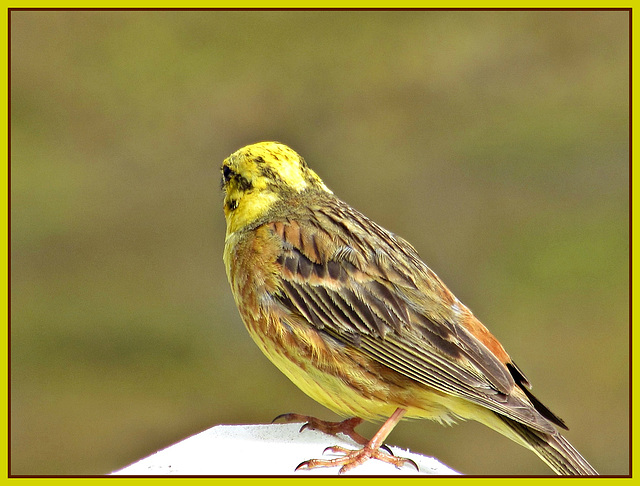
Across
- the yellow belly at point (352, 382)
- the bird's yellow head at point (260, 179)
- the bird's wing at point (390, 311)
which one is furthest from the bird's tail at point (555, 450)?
the bird's yellow head at point (260, 179)

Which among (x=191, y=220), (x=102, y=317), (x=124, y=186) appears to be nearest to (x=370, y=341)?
(x=102, y=317)

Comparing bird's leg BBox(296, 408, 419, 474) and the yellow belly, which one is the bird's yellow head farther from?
bird's leg BBox(296, 408, 419, 474)

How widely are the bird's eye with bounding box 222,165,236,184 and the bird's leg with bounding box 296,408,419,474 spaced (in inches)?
92.0

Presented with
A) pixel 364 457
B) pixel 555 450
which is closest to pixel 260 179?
pixel 364 457

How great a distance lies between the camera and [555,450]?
6.25 metres

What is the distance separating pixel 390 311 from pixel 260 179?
1552 millimetres

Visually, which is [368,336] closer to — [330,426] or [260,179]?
[330,426]

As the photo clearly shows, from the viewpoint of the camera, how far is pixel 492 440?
13.7m

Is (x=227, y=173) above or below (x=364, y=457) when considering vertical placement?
above

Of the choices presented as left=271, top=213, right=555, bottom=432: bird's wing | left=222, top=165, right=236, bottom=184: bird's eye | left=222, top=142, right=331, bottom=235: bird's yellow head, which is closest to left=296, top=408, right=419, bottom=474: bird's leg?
left=271, top=213, right=555, bottom=432: bird's wing

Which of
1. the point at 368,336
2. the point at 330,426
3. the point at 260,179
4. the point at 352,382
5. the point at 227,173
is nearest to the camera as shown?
the point at 352,382

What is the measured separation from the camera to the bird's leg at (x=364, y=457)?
6.04m

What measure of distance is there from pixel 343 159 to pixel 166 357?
4.97 m

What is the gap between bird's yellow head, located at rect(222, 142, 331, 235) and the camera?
24.1 ft
